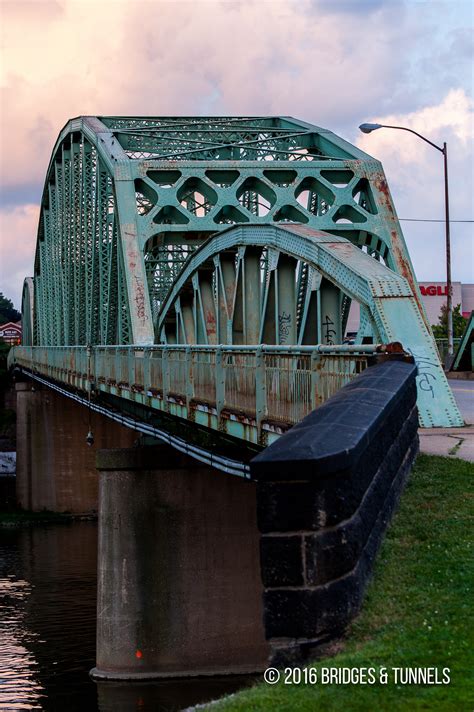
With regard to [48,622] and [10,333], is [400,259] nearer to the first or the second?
[48,622]

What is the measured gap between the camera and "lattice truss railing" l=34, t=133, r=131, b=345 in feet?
121

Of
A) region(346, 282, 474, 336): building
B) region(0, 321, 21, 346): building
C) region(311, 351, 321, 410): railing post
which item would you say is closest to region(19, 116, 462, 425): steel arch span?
region(311, 351, 321, 410): railing post

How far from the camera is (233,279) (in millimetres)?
26000

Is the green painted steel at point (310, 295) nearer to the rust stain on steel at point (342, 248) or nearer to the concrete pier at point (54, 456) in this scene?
the rust stain on steel at point (342, 248)

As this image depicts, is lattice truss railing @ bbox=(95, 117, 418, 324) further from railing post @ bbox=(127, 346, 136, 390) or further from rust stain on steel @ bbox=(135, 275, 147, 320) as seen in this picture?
railing post @ bbox=(127, 346, 136, 390)

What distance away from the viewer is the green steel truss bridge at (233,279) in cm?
1518

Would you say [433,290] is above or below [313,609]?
above

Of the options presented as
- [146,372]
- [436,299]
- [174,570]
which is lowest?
[174,570]

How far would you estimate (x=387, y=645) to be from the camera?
6727mm

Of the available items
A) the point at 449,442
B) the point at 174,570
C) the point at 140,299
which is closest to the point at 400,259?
the point at 140,299

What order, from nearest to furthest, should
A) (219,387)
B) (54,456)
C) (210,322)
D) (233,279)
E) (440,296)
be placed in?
(219,387) < (233,279) < (210,322) < (54,456) < (440,296)

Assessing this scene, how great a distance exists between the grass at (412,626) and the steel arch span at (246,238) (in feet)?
19.3

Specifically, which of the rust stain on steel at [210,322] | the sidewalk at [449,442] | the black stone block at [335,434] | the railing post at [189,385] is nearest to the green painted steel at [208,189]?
the rust stain on steel at [210,322]

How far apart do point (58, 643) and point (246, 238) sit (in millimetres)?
11324
